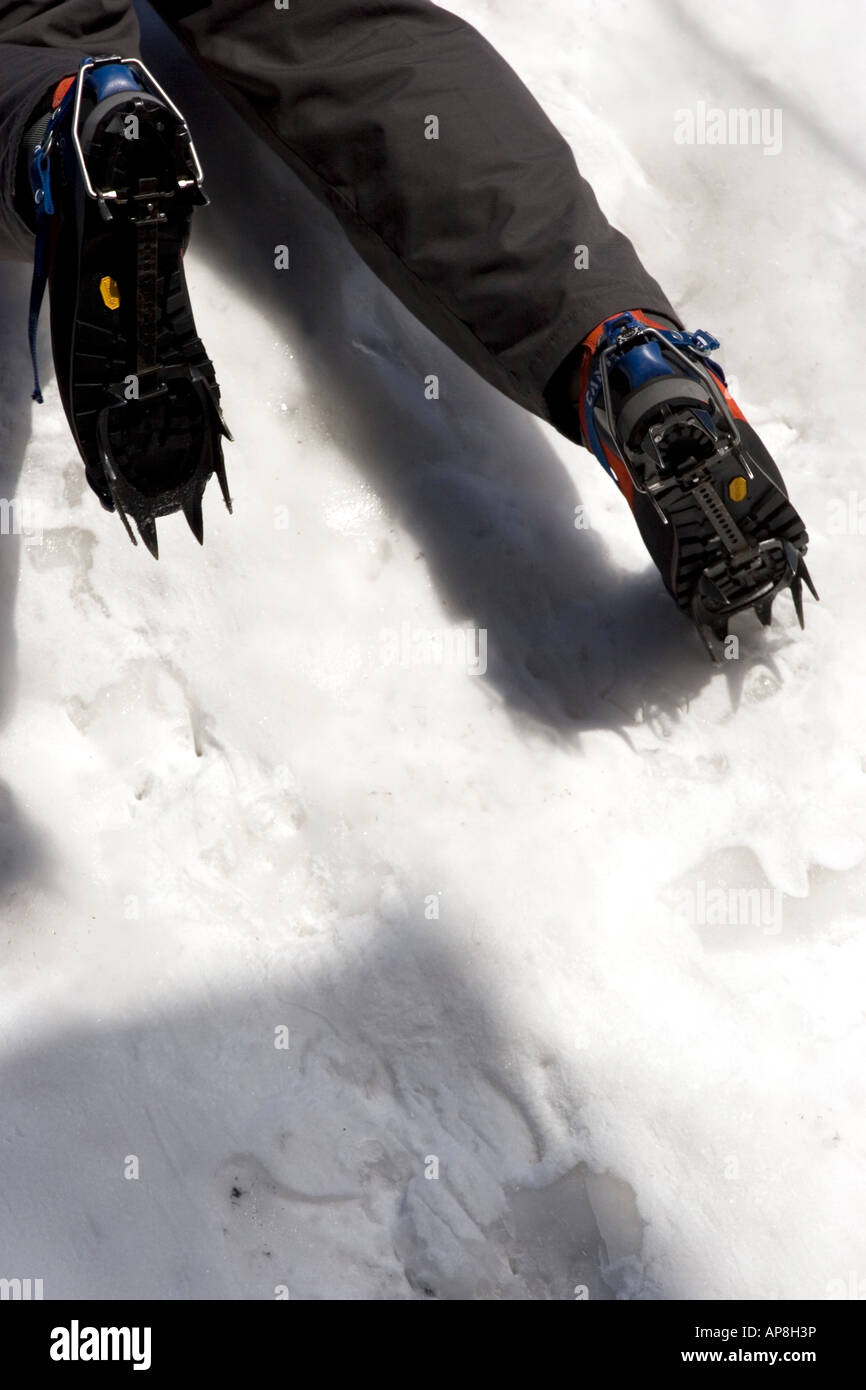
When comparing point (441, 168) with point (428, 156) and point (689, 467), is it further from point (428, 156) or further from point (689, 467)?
point (689, 467)

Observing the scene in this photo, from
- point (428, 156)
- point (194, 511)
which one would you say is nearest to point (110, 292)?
point (194, 511)

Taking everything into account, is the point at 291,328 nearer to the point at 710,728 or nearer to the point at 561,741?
the point at 561,741

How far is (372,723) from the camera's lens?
71.2 inches

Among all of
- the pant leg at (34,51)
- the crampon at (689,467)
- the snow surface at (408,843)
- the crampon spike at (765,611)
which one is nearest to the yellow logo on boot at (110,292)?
the pant leg at (34,51)

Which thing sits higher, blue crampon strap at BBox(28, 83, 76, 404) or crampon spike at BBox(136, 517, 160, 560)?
blue crampon strap at BBox(28, 83, 76, 404)

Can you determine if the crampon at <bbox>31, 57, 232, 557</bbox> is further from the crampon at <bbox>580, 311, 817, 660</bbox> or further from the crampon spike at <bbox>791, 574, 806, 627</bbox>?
the crampon spike at <bbox>791, 574, 806, 627</bbox>

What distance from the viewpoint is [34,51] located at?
1.59 metres

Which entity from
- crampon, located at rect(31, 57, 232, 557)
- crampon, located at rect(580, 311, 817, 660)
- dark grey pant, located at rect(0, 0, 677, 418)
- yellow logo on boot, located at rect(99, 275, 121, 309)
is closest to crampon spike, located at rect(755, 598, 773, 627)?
crampon, located at rect(580, 311, 817, 660)

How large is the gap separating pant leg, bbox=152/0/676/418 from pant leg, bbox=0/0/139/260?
131 millimetres

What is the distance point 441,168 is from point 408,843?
95 centimetres

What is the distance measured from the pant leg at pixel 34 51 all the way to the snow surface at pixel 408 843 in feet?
1.07

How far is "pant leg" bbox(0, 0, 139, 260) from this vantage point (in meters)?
1.47

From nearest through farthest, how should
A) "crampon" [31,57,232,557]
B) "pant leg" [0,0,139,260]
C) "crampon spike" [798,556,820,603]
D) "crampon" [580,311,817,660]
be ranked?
"crampon" [31,57,232,557] < "pant leg" [0,0,139,260] < "crampon" [580,311,817,660] < "crampon spike" [798,556,820,603]

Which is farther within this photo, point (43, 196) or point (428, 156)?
point (428, 156)
